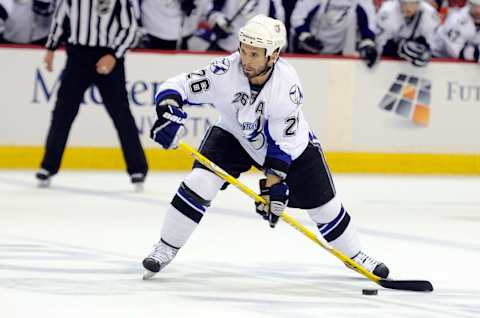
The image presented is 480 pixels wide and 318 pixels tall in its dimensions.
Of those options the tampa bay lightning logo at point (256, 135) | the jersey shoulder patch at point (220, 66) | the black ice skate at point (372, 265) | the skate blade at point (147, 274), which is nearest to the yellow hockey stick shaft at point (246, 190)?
the black ice skate at point (372, 265)

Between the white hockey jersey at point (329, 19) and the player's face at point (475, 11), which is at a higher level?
the player's face at point (475, 11)

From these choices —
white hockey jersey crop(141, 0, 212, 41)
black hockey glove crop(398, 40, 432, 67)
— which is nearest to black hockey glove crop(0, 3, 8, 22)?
white hockey jersey crop(141, 0, 212, 41)

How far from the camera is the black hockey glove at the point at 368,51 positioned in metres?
9.75

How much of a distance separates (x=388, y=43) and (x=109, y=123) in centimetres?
224

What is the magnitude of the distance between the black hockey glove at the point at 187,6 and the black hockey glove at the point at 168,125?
4.88 m

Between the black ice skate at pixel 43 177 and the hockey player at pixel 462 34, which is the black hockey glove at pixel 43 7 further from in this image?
the hockey player at pixel 462 34

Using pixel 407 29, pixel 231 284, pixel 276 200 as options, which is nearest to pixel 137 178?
pixel 407 29

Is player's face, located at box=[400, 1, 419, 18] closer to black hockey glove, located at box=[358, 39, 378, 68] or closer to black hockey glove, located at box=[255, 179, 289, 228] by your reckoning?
black hockey glove, located at box=[358, 39, 378, 68]

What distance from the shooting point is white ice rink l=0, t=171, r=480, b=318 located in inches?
166

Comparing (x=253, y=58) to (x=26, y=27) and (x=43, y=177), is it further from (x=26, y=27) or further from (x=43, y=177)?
(x=26, y=27)

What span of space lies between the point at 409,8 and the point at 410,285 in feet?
18.0

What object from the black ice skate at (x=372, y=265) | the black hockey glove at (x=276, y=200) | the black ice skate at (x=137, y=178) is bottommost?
the black ice skate at (x=137, y=178)

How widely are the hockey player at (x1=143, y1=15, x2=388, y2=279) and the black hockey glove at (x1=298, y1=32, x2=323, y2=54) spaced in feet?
16.1

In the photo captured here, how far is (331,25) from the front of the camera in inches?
391
